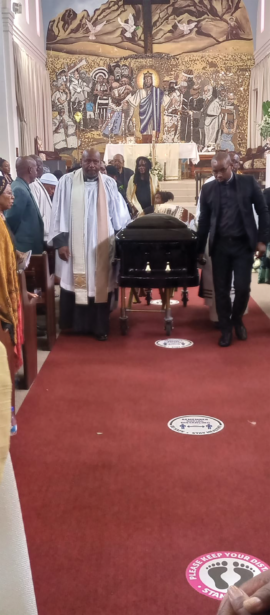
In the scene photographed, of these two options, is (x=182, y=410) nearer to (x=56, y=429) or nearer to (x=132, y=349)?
(x=56, y=429)

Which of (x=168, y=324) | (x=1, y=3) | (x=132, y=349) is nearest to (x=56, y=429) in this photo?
(x=132, y=349)

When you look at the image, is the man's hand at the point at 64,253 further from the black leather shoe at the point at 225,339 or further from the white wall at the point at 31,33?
the white wall at the point at 31,33

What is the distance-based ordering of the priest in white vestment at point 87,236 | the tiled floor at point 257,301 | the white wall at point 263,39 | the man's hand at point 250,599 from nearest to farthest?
the man's hand at point 250,599 → the tiled floor at point 257,301 → the priest in white vestment at point 87,236 → the white wall at point 263,39

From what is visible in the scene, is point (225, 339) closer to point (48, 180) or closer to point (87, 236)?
point (87, 236)

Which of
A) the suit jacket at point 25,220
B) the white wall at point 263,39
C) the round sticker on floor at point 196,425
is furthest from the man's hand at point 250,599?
the white wall at point 263,39

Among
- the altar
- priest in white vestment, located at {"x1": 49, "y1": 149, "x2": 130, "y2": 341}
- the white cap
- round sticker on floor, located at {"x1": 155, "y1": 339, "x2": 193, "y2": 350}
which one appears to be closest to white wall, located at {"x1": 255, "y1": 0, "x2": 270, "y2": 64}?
the altar

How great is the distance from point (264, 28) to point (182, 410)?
49.1ft

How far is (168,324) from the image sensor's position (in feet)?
18.9

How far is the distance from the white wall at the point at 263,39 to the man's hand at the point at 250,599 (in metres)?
16.3

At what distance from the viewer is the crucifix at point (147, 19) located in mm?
16719

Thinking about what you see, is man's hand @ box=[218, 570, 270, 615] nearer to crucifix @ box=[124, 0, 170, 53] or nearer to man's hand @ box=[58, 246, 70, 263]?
man's hand @ box=[58, 246, 70, 263]

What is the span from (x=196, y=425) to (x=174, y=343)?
1.86 metres

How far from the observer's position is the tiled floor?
13.9ft

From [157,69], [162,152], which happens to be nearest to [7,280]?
[162,152]
